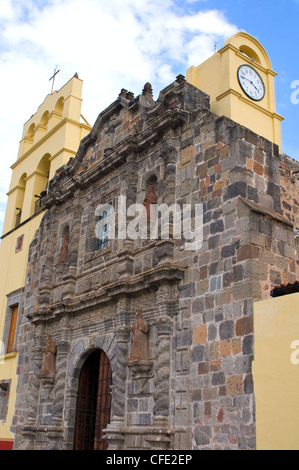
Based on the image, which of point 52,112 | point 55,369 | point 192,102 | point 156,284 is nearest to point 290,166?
point 192,102

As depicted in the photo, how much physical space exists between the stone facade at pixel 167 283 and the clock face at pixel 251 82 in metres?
2.40

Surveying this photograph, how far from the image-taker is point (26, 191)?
17.2 metres

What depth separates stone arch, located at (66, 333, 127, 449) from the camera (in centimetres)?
970

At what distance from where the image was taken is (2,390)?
1463 cm

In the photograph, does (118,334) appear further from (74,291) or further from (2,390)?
(2,390)

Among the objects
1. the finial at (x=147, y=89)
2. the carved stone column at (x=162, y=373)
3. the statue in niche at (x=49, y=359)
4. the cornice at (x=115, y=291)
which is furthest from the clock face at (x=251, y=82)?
the statue in niche at (x=49, y=359)

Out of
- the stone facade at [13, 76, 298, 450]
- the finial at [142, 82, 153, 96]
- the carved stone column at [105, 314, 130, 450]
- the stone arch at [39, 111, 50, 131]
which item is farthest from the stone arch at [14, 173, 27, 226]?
the carved stone column at [105, 314, 130, 450]

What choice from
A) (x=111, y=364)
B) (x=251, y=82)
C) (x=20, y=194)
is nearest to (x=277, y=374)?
(x=111, y=364)

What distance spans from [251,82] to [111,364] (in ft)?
25.1

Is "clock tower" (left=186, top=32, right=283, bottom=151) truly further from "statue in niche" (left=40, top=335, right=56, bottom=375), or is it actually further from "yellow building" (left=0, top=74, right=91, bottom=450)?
"statue in niche" (left=40, top=335, right=56, bottom=375)

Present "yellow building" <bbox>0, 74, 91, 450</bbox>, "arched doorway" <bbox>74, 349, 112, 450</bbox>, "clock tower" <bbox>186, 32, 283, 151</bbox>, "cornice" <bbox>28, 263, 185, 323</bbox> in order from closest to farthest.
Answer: "cornice" <bbox>28, 263, 185, 323</bbox> → "arched doorway" <bbox>74, 349, 112, 450</bbox> → "clock tower" <bbox>186, 32, 283, 151</bbox> → "yellow building" <bbox>0, 74, 91, 450</bbox>

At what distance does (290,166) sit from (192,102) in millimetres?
2270

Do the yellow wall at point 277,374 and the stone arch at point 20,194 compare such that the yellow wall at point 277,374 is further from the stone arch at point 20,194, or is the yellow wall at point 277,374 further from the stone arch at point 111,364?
the stone arch at point 20,194

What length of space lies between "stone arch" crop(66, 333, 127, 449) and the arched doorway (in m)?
0.12
